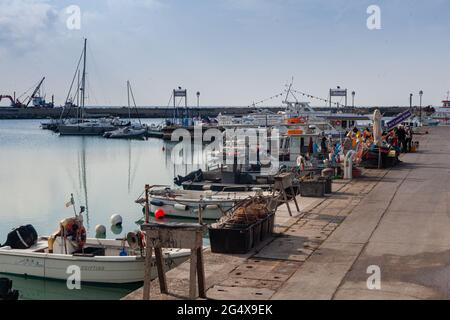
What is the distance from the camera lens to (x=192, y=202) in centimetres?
2628

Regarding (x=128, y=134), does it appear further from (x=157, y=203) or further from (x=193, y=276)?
(x=193, y=276)

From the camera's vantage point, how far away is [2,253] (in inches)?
706

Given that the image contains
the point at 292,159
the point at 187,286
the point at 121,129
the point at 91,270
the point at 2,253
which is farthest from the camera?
the point at 121,129

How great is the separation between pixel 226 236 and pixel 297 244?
1.70m

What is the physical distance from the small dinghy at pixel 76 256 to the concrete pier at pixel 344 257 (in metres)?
A: 3.95

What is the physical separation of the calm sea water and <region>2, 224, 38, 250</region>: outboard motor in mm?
1039

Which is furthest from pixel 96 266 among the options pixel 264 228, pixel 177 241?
pixel 177 241

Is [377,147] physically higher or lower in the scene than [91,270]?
higher

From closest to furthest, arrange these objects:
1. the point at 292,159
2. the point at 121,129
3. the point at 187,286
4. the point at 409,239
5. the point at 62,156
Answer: the point at 187,286 → the point at 409,239 → the point at 292,159 → the point at 62,156 → the point at 121,129

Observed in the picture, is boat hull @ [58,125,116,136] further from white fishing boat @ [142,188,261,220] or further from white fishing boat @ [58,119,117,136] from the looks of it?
white fishing boat @ [142,188,261,220]

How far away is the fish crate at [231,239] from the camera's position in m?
12.0

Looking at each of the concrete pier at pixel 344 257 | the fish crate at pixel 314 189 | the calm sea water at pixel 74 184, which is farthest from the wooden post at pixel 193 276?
the fish crate at pixel 314 189
